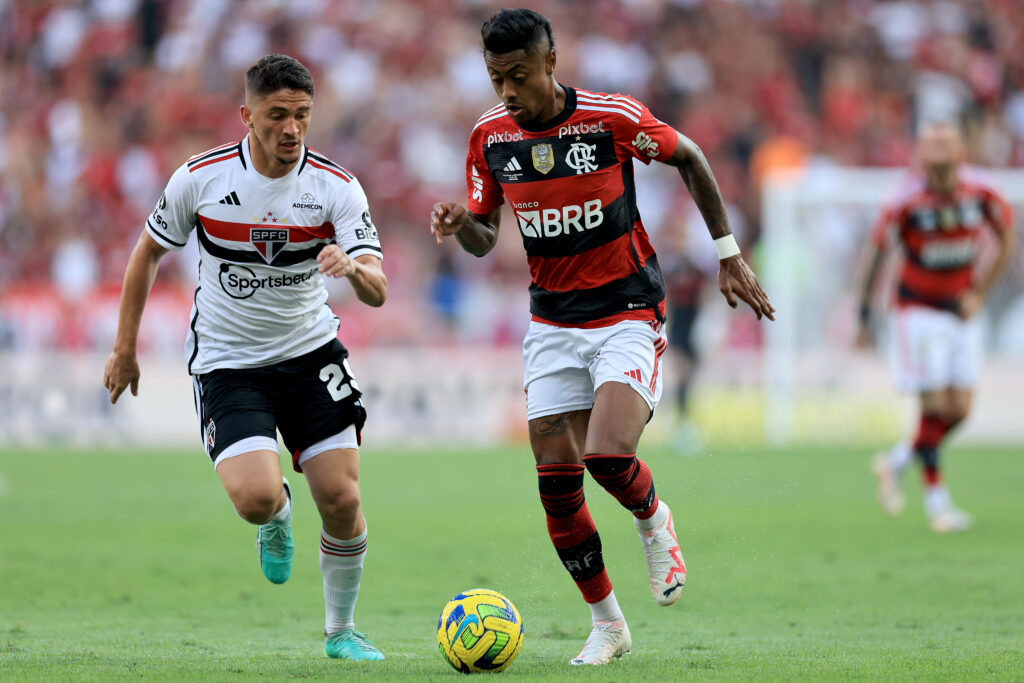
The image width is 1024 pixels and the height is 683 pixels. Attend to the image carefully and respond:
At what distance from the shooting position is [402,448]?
18.7 metres

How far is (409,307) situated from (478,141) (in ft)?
42.2

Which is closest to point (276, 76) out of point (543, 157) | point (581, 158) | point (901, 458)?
point (543, 157)

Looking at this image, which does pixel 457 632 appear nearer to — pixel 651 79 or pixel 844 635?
pixel 844 635

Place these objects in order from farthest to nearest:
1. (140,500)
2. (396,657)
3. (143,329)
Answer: (143,329) → (140,500) → (396,657)

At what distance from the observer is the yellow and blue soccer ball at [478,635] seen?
5293 mm

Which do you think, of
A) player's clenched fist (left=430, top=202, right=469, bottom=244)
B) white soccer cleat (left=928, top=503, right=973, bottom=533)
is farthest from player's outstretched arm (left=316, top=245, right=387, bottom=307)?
white soccer cleat (left=928, top=503, right=973, bottom=533)

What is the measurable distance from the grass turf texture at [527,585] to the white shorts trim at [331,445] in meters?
0.88

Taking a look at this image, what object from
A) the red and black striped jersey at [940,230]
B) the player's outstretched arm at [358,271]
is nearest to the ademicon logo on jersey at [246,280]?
the player's outstretched arm at [358,271]

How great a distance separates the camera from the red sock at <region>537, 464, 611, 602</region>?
5770mm

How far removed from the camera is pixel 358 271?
17.6 ft

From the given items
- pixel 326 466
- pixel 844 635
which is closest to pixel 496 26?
pixel 326 466

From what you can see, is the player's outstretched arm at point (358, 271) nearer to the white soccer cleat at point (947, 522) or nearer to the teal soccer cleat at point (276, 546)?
the teal soccer cleat at point (276, 546)

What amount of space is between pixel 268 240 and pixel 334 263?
0.92 meters

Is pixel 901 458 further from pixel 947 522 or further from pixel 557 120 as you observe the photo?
pixel 557 120
